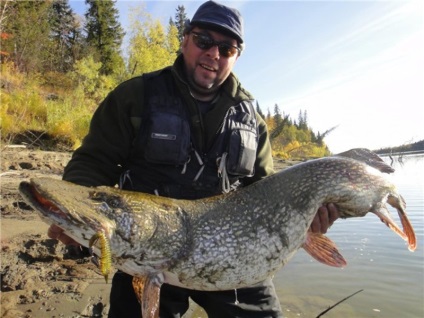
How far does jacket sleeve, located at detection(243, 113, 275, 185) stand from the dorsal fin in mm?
641

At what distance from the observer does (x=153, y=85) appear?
278 cm

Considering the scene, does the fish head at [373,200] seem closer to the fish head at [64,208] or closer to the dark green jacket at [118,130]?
the dark green jacket at [118,130]

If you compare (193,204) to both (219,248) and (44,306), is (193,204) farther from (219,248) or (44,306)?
(44,306)

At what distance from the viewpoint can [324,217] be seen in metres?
2.52

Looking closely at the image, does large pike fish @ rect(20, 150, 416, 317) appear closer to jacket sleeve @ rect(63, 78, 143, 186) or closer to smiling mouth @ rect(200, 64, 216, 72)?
jacket sleeve @ rect(63, 78, 143, 186)

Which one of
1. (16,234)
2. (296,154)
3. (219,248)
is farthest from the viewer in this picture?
(296,154)

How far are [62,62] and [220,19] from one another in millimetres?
32067

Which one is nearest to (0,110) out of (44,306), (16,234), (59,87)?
(16,234)

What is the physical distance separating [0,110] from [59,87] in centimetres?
1610

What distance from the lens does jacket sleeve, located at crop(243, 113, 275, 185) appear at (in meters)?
3.13

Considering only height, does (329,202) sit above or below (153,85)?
below

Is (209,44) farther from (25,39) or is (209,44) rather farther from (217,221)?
(25,39)

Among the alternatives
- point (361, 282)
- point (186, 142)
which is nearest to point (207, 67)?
point (186, 142)

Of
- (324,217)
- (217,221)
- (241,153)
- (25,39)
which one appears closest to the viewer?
(217,221)
